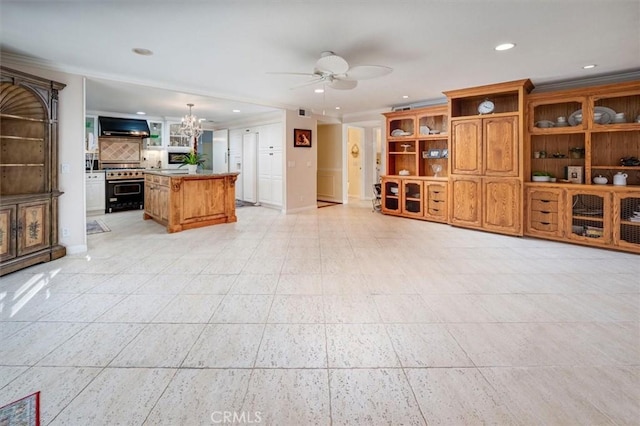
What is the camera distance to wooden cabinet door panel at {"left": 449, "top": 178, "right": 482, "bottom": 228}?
6.00m

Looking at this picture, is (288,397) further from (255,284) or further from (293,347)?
(255,284)

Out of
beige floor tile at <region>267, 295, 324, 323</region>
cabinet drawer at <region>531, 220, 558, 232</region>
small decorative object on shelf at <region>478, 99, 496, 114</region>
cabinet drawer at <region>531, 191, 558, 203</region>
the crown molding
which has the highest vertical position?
the crown molding

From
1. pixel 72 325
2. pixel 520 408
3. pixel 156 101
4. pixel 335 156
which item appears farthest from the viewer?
pixel 335 156

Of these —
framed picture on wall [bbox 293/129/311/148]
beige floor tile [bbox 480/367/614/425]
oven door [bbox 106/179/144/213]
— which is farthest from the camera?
oven door [bbox 106/179/144/213]

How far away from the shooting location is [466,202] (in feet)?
20.2

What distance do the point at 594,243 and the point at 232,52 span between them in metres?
5.54

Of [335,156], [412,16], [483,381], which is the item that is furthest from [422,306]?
[335,156]

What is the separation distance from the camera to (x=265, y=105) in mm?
7137

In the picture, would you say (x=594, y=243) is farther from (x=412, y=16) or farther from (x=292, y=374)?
(x=292, y=374)

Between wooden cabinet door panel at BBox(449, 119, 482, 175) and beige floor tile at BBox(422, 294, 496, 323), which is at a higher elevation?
wooden cabinet door panel at BBox(449, 119, 482, 175)

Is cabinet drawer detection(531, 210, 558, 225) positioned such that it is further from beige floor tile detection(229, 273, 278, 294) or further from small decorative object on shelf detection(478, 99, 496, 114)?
beige floor tile detection(229, 273, 278, 294)

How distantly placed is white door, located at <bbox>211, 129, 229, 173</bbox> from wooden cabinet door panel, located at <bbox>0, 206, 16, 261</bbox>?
6955mm

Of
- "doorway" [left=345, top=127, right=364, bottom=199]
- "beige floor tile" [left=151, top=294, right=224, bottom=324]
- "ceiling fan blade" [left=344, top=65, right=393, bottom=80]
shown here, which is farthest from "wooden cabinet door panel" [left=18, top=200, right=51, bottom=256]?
"doorway" [left=345, top=127, right=364, bottom=199]

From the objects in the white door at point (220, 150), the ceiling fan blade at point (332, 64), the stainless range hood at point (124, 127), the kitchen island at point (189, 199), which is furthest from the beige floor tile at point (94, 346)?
the white door at point (220, 150)
